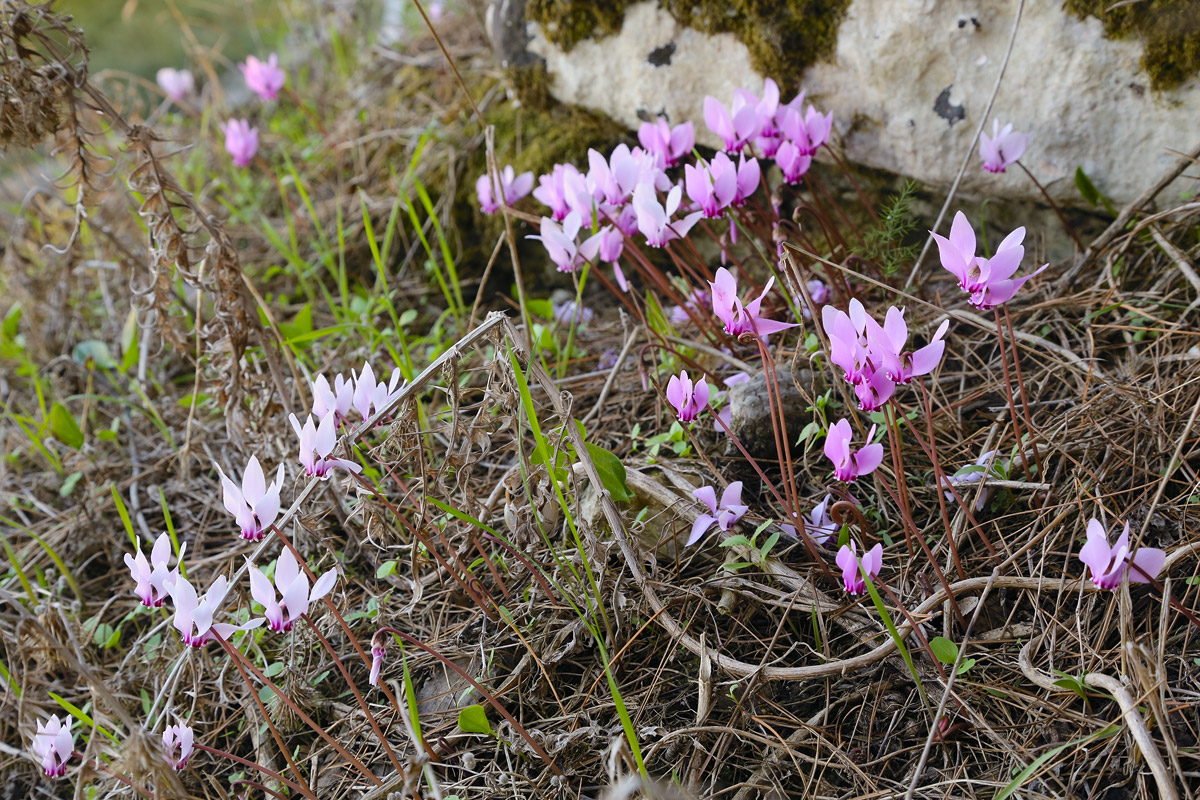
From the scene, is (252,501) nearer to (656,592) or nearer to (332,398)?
(332,398)

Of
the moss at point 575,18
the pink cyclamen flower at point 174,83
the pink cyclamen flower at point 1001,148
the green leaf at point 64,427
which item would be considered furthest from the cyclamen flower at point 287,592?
the pink cyclamen flower at point 174,83

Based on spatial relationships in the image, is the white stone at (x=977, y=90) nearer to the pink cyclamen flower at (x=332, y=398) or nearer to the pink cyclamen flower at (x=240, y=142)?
the pink cyclamen flower at (x=240, y=142)

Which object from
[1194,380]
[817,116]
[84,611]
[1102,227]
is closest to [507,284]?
[817,116]

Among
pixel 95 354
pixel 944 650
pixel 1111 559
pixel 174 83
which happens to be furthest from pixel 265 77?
pixel 1111 559

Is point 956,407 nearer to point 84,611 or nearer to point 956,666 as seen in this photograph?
point 956,666

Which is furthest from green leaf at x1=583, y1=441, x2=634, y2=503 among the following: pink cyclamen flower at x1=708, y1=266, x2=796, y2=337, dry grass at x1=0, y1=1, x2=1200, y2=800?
pink cyclamen flower at x1=708, y1=266, x2=796, y2=337

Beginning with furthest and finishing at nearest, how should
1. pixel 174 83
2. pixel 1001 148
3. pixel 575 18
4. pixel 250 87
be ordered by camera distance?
1. pixel 174 83
2. pixel 250 87
3. pixel 575 18
4. pixel 1001 148

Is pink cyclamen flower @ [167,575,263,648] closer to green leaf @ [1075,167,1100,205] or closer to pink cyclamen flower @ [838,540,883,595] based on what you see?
pink cyclamen flower @ [838,540,883,595]
